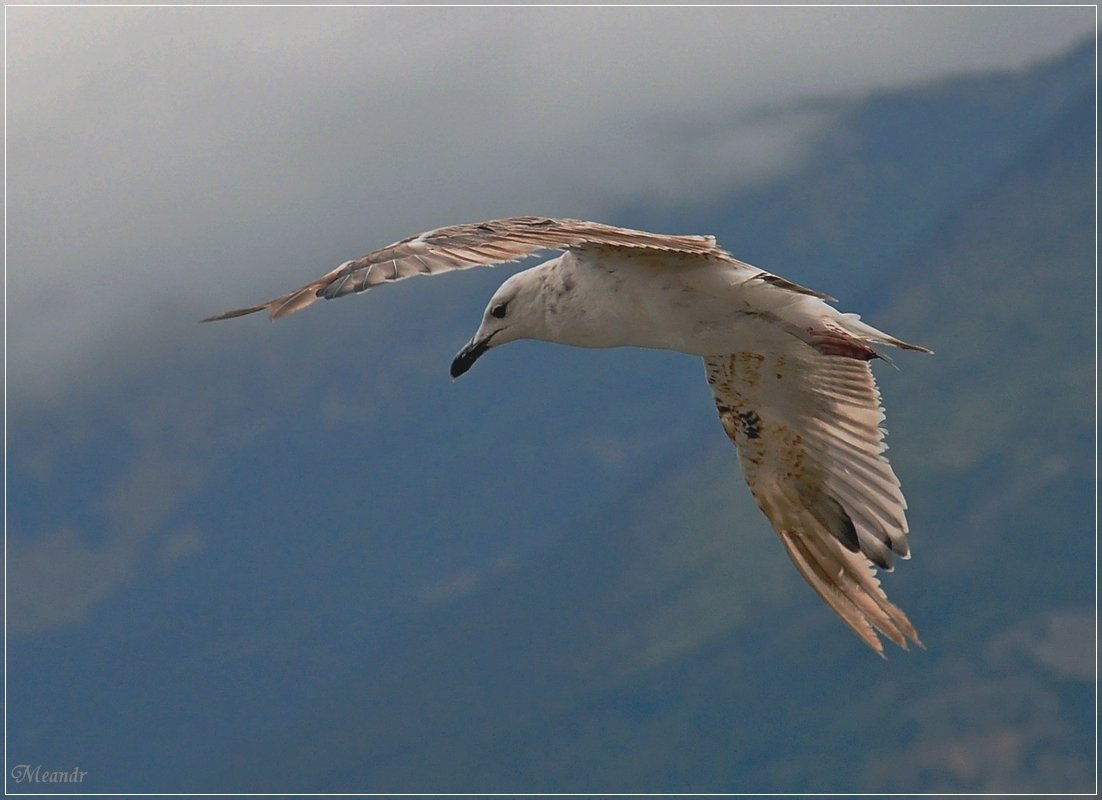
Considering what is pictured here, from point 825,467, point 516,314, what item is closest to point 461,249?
point 516,314

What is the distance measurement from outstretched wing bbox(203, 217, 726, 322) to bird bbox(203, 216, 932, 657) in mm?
13

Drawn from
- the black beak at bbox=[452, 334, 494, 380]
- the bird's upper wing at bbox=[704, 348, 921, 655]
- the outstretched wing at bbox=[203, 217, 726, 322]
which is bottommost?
the bird's upper wing at bbox=[704, 348, 921, 655]

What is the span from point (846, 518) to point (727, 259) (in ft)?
10.3

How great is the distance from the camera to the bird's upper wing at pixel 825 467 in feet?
38.7

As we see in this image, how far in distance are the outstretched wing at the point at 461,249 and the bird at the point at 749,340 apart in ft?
0.04

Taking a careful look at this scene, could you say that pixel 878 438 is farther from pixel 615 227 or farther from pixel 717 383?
pixel 615 227

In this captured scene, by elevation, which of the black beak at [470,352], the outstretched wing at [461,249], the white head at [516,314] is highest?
the outstretched wing at [461,249]

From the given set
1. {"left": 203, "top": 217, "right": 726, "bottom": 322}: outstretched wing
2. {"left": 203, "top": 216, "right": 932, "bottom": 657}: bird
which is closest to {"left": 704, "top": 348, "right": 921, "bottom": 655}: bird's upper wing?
{"left": 203, "top": 216, "right": 932, "bottom": 657}: bird

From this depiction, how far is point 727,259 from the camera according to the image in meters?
9.59

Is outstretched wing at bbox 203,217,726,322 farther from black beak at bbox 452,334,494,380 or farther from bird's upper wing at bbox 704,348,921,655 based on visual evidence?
bird's upper wing at bbox 704,348,921,655

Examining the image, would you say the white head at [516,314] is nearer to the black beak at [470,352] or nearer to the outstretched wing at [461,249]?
the black beak at [470,352]

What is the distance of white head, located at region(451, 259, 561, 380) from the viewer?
Answer: 32.8 feet

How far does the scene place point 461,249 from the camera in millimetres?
8406

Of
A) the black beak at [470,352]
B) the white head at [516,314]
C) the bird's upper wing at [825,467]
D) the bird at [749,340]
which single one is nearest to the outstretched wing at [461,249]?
the bird at [749,340]
